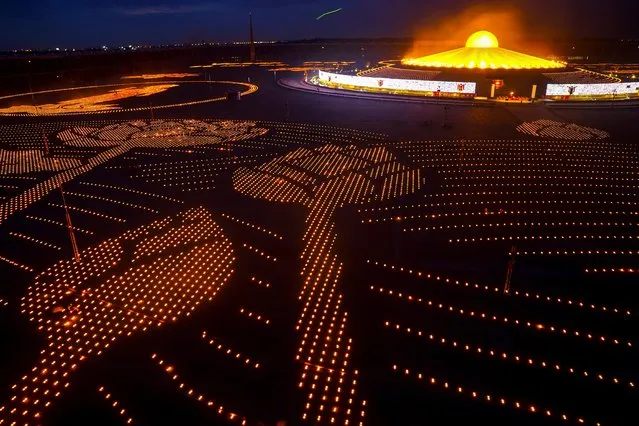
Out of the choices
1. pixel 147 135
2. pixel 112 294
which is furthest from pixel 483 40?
pixel 112 294

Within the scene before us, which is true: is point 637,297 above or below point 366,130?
below

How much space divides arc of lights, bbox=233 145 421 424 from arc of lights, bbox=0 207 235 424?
2208 millimetres

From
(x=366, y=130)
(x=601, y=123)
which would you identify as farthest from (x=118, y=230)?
(x=601, y=123)

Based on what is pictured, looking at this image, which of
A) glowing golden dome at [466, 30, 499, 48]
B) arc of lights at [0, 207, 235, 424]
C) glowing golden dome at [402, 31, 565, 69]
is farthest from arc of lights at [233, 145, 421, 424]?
glowing golden dome at [466, 30, 499, 48]

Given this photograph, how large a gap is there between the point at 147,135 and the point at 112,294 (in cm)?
1514

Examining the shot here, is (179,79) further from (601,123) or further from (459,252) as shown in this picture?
(459,252)

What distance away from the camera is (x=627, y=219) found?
11977mm

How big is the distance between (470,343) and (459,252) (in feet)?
11.1

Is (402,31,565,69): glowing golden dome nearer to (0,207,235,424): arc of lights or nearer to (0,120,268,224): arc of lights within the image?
(0,120,268,224): arc of lights

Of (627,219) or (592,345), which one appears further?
(627,219)

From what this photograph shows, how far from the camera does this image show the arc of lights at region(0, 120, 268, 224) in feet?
60.9

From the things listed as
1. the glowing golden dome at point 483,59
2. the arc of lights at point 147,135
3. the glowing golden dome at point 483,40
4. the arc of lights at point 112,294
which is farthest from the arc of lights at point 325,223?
the glowing golden dome at point 483,40

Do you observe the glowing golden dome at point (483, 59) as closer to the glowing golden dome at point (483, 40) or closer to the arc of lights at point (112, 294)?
the glowing golden dome at point (483, 40)

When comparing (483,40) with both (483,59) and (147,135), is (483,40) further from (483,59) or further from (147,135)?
(147,135)
